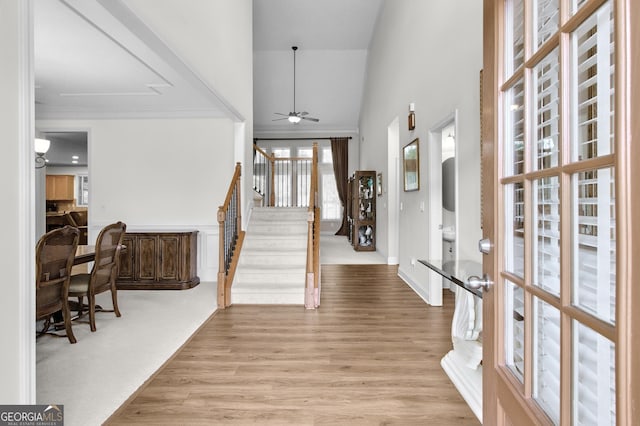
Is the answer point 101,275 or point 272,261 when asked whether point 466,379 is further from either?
point 101,275

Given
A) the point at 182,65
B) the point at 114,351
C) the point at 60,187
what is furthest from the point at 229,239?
the point at 60,187

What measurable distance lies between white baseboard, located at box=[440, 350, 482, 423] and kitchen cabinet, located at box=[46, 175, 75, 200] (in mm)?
12448

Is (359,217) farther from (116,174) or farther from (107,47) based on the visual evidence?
(107,47)

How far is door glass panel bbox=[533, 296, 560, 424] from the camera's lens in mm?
818

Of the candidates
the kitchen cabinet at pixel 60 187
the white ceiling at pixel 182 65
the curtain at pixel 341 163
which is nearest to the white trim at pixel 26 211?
the white ceiling at pixel 182 65

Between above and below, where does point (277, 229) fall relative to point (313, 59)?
below

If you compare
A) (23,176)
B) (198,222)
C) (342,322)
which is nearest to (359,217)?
(198,222)

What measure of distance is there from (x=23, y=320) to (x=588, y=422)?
179 centimetres

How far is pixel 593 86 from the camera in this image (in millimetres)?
697

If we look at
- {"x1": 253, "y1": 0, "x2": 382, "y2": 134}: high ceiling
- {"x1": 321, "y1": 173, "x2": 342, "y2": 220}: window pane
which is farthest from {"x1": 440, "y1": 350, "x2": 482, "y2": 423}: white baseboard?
{"x1": 321, "y1": 173, "x2": 342, "y2": 220}: window pane

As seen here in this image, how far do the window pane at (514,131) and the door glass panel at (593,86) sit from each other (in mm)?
255

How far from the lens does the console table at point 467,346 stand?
204 cm

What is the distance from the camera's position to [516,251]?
1005 millimetres

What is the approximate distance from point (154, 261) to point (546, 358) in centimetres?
491
